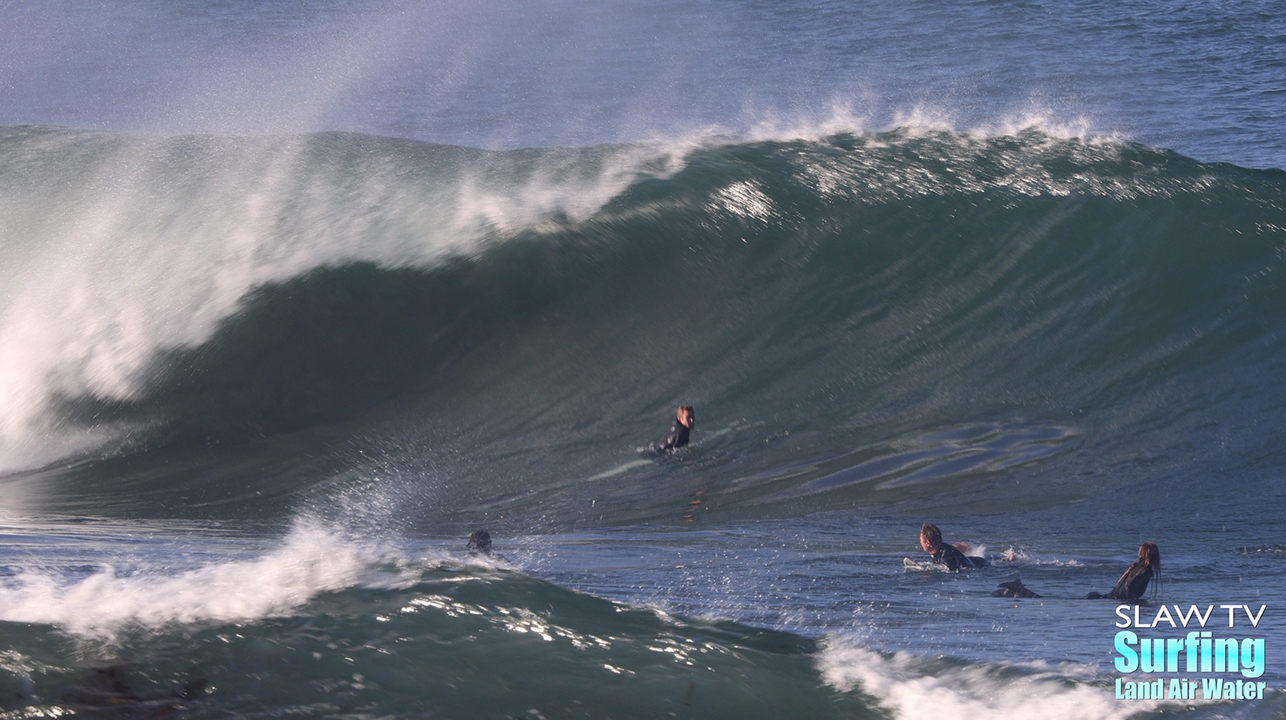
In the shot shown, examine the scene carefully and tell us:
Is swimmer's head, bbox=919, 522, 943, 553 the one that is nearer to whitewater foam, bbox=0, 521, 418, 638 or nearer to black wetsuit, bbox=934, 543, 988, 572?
black wetsuit, bbox=934, 543, 988, 572

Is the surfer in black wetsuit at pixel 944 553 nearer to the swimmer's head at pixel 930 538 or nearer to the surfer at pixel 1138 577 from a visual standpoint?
the swimmer's head at pixel 930 538

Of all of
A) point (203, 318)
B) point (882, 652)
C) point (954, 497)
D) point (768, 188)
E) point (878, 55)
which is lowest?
point (882, 652)

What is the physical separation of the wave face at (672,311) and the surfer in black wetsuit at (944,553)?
120cm

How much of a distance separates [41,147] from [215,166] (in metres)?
3.50

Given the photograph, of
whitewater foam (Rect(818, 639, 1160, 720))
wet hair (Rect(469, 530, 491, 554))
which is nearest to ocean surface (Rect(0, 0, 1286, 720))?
whitewater foam (Rect(818, 639, 1160, 720))

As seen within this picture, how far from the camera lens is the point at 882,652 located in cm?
497

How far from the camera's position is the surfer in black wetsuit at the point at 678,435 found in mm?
8820

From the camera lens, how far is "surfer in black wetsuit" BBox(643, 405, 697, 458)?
882cm

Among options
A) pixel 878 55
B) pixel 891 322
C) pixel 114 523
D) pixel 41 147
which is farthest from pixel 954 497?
pixel 878 55

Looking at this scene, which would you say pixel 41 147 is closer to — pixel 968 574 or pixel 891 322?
pixel 891 322

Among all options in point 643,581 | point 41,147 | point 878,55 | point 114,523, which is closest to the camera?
point 643,581

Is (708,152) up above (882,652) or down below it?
above

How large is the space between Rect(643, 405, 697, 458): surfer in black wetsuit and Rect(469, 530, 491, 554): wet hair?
7.66ft

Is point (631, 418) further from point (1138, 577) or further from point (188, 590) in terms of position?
point (188, 590)
